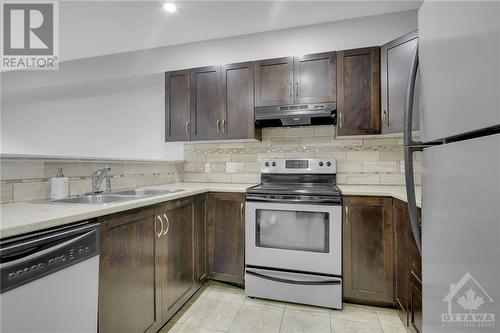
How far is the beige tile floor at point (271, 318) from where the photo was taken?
1.74m

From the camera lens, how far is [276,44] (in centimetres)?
272

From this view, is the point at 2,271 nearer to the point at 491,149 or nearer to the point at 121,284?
the point at 121,284

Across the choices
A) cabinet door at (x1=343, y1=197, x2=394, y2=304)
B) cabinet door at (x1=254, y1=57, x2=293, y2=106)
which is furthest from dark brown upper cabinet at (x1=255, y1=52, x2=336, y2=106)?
cabinet door at (x1=343, y1=197, x2=394, y2=304)

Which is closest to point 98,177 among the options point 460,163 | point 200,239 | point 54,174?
point 54,174

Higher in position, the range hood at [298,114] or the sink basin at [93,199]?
the range hood at [298,114]

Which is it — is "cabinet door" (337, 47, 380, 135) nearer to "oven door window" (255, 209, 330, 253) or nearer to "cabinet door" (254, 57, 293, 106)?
"cabinet door" (254, 57, 293, 106)

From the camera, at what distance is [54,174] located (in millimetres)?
1571

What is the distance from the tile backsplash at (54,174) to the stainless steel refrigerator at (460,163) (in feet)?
6.44

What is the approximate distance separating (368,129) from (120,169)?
2261mm

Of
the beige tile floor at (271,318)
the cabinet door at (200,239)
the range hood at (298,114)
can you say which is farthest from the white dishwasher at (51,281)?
the range hood at (298,114)

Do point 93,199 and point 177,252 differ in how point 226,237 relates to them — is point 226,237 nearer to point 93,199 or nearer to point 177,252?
point 177,252

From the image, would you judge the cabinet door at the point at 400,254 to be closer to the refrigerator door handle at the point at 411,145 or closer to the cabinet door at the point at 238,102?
the refrigerator door handle at the point at 411,145

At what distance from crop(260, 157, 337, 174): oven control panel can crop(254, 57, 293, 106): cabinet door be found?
62 cm

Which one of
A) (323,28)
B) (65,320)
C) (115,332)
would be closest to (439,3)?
(65,320)
